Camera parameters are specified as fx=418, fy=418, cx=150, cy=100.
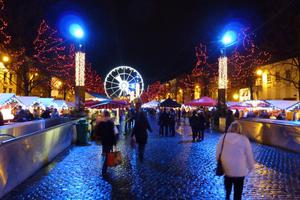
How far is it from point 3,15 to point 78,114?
18479 millimetres

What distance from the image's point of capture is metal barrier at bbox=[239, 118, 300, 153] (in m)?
16.6

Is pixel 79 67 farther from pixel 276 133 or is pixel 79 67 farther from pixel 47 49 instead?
pixel 47 49

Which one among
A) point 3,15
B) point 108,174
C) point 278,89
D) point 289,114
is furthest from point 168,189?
point 278,89

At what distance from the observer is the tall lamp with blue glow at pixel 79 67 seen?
25.2 meters

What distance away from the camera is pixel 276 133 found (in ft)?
61.3

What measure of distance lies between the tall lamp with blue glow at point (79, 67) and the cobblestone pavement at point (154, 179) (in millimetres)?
10357

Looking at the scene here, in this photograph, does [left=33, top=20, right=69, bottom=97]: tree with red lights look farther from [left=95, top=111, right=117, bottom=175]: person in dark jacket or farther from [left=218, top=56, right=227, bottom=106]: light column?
[left=95, top=111, right=117, bottom=175]: person in dark jacket

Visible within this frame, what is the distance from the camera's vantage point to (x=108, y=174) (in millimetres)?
11148

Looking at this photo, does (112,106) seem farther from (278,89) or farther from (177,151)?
(278,89)

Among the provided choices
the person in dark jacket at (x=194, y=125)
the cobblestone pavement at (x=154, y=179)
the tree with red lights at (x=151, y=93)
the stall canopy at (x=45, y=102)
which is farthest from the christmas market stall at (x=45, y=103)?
the tree with red lights at (x=151, y=93)

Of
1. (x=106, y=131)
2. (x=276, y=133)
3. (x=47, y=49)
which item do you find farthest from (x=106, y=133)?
(x=47, y=49)

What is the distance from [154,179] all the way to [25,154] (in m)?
3.23

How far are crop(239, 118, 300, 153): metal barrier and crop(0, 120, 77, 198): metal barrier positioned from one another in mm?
9149

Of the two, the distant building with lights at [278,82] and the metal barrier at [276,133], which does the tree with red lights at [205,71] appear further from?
the metal barrier at [276,133]
